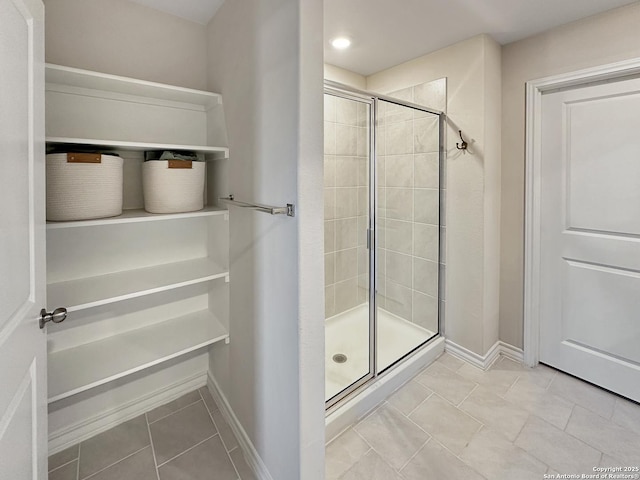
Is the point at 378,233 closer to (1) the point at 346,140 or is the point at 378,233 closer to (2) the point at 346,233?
(2) the point at 346,233

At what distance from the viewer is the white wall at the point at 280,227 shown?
43.2 inches

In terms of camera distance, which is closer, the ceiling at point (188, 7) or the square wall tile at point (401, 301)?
the ceiling at point (188, 7)

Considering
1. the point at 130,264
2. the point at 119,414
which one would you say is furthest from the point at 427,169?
the point at 119,414

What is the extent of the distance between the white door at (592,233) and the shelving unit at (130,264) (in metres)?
2.12

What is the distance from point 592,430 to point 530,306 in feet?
2.55

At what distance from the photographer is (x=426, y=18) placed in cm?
186

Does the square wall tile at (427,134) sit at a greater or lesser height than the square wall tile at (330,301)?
greater

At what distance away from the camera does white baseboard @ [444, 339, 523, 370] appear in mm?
2248

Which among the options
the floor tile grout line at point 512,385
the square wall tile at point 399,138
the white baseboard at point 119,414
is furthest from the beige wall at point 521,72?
the white baseboard at point 119,414

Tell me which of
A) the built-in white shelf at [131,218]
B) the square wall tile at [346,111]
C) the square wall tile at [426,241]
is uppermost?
the square wall tile at [346,111]

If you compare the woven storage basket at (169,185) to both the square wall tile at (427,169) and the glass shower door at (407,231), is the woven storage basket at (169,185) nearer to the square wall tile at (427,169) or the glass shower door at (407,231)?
the glass shower door at (407,231)

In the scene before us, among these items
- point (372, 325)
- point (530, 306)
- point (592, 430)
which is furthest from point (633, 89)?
point (372, 325)

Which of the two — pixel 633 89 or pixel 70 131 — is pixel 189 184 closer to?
pixel 70 131

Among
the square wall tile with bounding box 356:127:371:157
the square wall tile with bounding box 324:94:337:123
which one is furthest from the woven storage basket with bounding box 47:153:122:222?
the square wall tile with bounding box 356:127:371:157
